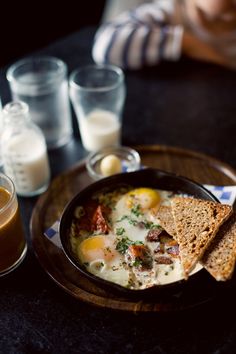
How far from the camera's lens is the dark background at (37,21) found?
427 cm

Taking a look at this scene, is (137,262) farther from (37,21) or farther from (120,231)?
(37,21)

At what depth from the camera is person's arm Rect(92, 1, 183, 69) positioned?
8.30ft

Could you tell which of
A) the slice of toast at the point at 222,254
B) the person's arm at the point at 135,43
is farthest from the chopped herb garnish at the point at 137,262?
the person's arm at the point at 135,43

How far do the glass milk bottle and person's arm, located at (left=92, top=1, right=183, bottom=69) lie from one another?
87 cm

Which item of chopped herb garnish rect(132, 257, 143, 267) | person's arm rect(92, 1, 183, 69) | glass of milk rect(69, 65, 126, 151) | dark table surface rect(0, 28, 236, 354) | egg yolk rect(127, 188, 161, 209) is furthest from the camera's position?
person's arm rect(92, 1, 183, 69)

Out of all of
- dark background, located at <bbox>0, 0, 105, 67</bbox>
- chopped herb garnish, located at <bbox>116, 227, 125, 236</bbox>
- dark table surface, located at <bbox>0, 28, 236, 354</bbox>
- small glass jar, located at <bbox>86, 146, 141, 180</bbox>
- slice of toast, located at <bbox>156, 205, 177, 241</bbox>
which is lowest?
dark background, located at <bbox>0, 0, 105, 67</bbox>

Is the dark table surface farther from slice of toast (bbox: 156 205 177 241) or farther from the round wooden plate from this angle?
slice of toast (bbox: 156 205 177 241)

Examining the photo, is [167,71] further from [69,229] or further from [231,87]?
[69,229]

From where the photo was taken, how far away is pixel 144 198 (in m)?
1.67

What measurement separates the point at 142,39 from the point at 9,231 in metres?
1.46

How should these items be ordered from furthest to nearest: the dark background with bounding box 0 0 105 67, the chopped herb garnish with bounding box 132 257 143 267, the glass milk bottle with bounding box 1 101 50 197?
the dark background with bounding box 0 0 105 67, the glass milk bottle with bounding box 1 101 50 197, the chopped herb garnish with bounding box 132 257 143 267

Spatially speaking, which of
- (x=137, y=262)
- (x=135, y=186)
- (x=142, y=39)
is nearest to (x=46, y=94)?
(x=135, y=186)

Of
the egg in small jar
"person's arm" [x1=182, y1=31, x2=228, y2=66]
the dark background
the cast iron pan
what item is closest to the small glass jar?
the egg in small jar

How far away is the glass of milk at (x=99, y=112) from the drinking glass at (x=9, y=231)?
0.62 meters
